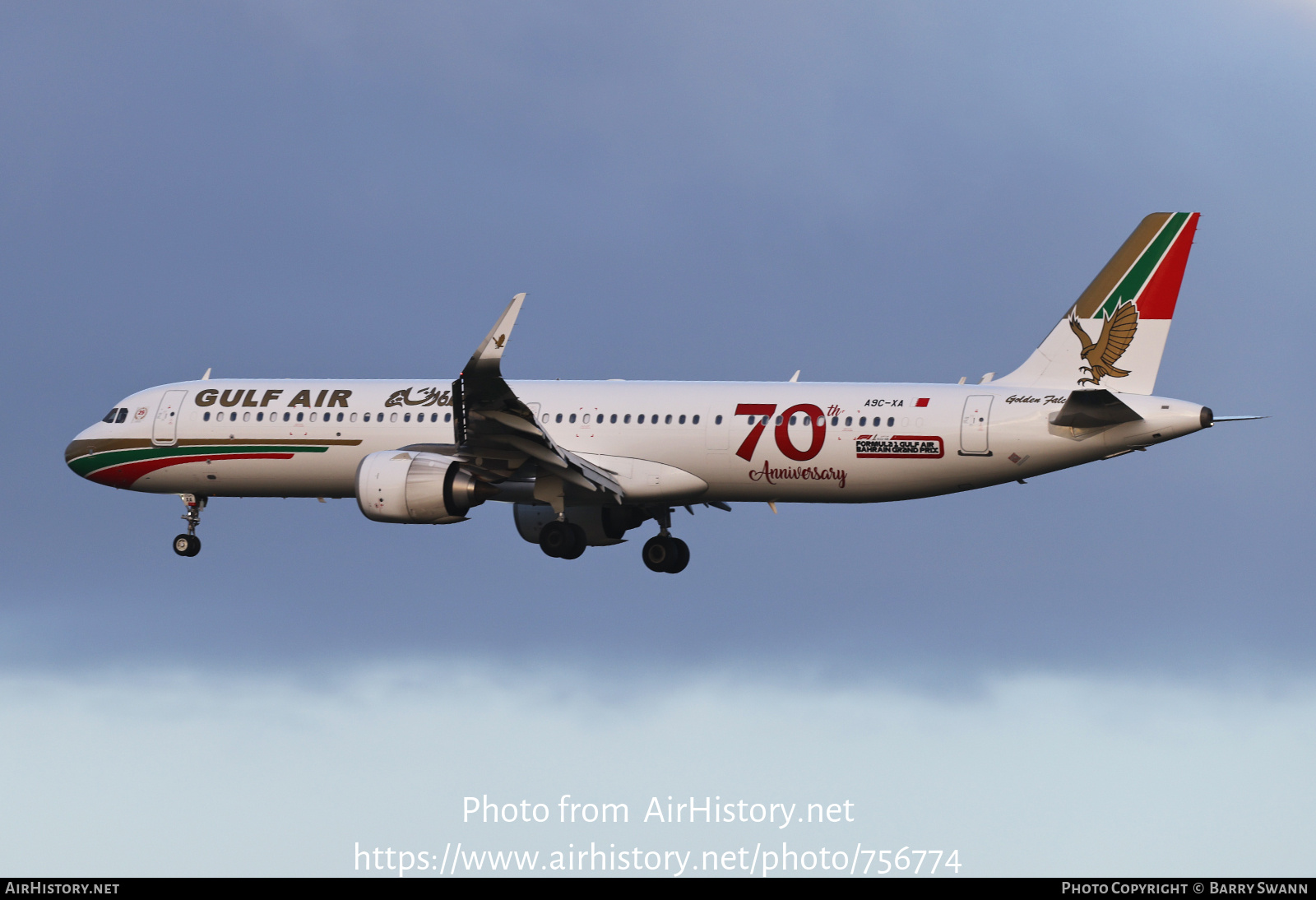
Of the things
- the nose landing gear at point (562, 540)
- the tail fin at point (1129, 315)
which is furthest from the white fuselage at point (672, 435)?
the nose landing gear at point (562, 540)

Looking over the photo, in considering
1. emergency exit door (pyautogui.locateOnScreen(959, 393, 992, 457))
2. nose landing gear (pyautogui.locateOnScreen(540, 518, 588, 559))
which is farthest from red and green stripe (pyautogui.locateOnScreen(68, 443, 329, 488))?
emergency exit door (pyautogui.locateOnScreen(959, 393, 992, 457))

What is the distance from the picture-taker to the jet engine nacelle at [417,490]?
118ft

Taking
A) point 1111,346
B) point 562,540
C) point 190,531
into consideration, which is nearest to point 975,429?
point 1111,346

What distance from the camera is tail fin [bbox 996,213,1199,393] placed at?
3453cm

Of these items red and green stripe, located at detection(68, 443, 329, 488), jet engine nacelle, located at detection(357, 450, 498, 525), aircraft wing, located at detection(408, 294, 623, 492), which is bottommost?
jet engine nacelle, located at detection(357, 450, 498, 525)

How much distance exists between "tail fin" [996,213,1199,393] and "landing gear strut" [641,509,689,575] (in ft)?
34.2

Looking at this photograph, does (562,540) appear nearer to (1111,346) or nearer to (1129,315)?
(1111,346)

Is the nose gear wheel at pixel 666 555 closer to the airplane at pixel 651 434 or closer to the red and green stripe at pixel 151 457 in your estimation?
the airplane at pixel 651 434

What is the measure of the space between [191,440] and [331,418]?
418 centimetres

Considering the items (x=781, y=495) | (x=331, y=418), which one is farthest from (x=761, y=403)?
(x=331, y=418)

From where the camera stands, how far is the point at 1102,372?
34875mm

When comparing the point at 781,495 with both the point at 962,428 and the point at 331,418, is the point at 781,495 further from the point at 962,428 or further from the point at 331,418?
the point at 331,418

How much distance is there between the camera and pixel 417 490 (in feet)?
118

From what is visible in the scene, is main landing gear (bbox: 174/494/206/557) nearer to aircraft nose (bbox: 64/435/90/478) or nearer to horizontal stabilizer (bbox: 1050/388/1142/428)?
aircraft nose (bbox: 64/435/90/478)
